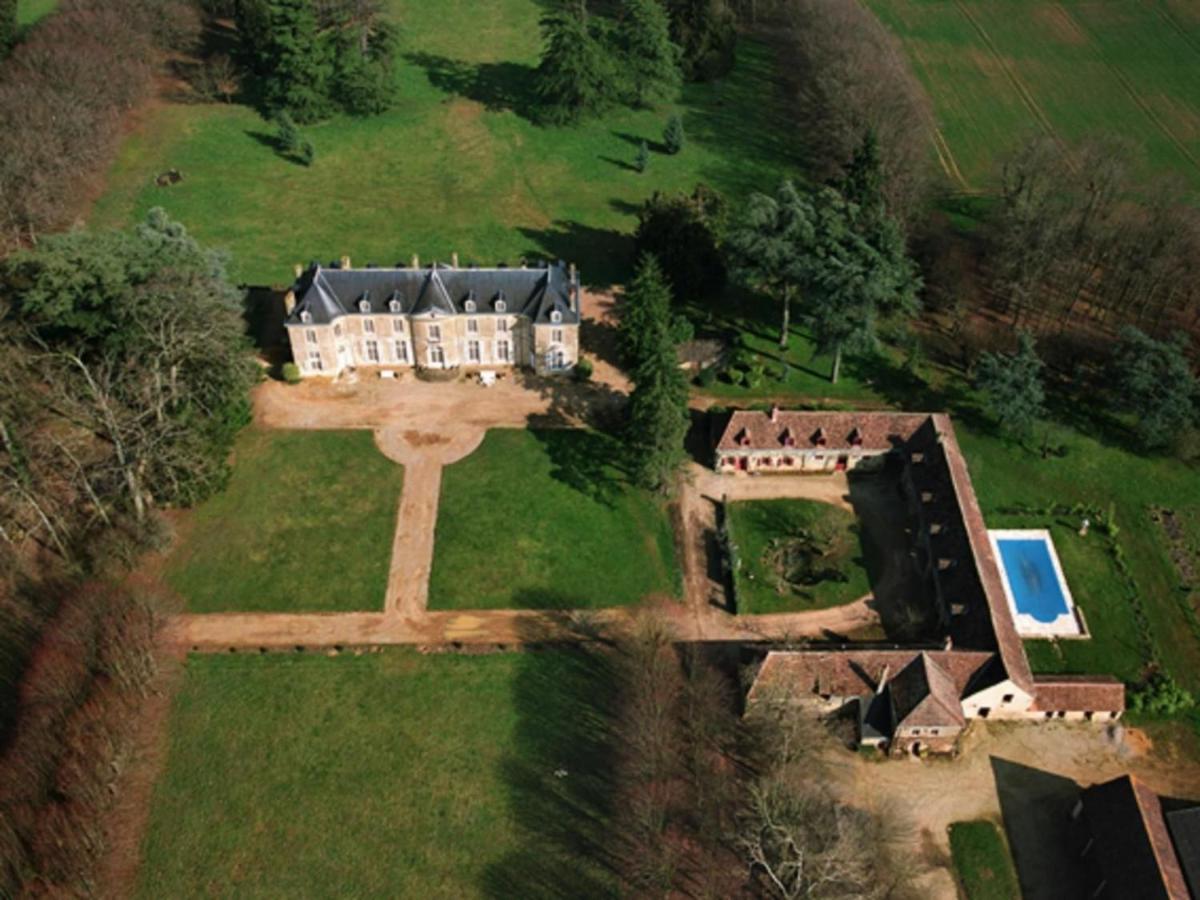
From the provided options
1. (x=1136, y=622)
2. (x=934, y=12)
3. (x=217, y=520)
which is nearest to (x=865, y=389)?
(x=1136, y=622)

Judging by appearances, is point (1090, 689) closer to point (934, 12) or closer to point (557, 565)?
point (557, 565)

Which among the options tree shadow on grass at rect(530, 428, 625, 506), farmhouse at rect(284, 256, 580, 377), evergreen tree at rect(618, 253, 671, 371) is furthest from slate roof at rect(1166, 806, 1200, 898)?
farmhouse at rect(284, 256, 580, 377)

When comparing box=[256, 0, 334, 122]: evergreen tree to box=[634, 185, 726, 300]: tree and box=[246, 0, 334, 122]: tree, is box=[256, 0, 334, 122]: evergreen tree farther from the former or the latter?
box=[634, 185, 726, 300]: tree

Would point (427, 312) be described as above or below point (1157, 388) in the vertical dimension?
above

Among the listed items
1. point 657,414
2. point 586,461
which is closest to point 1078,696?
point 657,414

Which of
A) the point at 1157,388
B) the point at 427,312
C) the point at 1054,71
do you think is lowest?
the point at 1157,388

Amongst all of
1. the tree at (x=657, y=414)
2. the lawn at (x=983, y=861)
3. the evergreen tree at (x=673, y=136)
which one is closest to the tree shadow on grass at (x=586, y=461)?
the tree at (x=657, y=414)

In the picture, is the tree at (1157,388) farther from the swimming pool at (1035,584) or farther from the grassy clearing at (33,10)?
the grassy clearing at (33,10)

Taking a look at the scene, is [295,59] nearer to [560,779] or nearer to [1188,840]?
[560,779]
